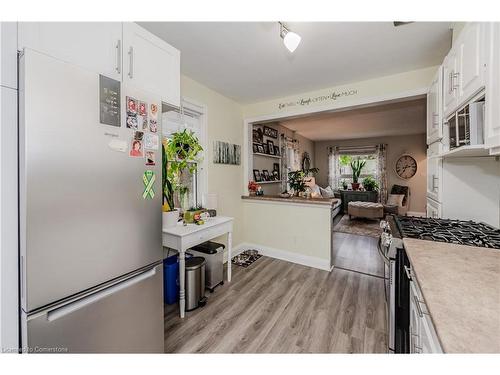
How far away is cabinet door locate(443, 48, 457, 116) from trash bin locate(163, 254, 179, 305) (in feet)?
8.63

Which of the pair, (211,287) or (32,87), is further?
(211,287)

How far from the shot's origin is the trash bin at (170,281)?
2076mm

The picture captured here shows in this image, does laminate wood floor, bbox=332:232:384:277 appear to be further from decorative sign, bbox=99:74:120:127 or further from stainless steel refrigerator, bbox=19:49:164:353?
decorative sign, bbox=99:74:120:127

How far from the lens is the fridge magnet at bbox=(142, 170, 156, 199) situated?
1.19 meters

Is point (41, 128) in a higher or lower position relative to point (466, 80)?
lower

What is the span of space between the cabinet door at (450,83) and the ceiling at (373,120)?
6.40 ft

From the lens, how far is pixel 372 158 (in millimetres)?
7180

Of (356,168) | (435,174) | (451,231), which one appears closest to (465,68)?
(435,174)

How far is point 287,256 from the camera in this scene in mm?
3184

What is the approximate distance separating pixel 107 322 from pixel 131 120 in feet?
3.38

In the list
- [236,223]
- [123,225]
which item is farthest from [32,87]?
[236,223]
